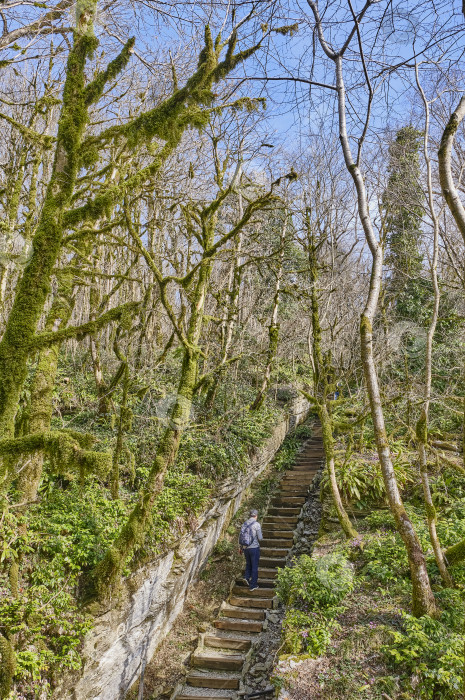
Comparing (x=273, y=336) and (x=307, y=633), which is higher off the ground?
(x=273, y=336)

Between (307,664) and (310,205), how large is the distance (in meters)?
9.84

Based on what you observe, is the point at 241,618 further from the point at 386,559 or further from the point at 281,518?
the point at 281,518

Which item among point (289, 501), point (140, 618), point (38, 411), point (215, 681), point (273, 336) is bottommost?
point (215, 681)

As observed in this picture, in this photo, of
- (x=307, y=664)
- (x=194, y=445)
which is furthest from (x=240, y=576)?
(x=307, y=664)

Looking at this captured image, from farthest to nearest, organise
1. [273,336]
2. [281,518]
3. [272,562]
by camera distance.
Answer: [273,336], [281,518], [272,562]

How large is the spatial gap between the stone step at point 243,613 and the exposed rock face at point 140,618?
88 cm

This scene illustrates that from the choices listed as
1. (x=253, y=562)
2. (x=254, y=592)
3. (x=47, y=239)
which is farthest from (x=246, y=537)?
(x=47, y=239)

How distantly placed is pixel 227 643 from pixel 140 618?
1783 millimetres

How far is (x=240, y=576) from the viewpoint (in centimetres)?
949

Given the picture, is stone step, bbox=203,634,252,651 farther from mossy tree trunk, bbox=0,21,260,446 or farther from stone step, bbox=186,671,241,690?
mossy tree trunk, bbox=0,21,260,446

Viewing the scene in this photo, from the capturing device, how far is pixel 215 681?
6652mm

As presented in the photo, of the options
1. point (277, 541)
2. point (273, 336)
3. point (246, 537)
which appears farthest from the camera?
point (273, 336)

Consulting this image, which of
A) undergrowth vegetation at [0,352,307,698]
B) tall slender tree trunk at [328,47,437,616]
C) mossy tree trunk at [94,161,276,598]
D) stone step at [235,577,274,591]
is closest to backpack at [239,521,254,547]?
undergrowth vegetation at [0,352,307,698]

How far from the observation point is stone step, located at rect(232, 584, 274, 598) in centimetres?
877
